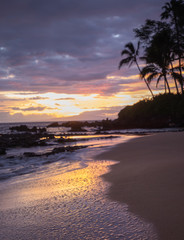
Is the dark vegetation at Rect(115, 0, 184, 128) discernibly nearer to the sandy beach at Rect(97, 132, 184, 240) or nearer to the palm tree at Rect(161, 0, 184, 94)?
the palm tree at Rect(161, 0, 184, 94)

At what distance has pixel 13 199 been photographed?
3.27 metres

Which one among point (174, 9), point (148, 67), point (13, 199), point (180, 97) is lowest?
point (13, 199)

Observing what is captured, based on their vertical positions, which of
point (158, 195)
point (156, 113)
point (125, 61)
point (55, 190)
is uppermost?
point (125, 61)

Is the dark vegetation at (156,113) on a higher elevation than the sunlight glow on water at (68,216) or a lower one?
higher

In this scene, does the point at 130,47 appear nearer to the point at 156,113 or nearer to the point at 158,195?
the point at 156,113

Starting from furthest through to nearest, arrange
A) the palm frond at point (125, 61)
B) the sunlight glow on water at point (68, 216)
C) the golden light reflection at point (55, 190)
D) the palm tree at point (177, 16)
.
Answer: the palm frond at point (125, 61), the palm tree at point (177, 16), the golden light reflection at point (55, 190), the sunlight glow on water at point (68, 216)

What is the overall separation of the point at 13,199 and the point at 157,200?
2.18 m

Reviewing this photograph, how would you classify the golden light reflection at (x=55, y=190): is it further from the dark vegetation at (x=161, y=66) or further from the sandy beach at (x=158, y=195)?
the dark vegetation at (x=161, y=66)

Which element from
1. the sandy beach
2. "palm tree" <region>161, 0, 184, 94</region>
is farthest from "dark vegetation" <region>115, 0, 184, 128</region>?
the sandy beach

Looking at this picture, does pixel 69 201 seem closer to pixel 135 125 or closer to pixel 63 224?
pixel 63 224

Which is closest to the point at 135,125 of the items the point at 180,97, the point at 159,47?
the point at 180,97

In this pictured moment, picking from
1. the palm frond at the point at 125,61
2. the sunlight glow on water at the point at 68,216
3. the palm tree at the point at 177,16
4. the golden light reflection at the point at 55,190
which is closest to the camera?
the sunlight glow on water at the point at 68,216

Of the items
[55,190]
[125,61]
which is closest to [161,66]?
[125,61]

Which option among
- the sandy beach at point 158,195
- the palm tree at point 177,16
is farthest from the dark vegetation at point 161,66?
the sandy beach at point 158,195
